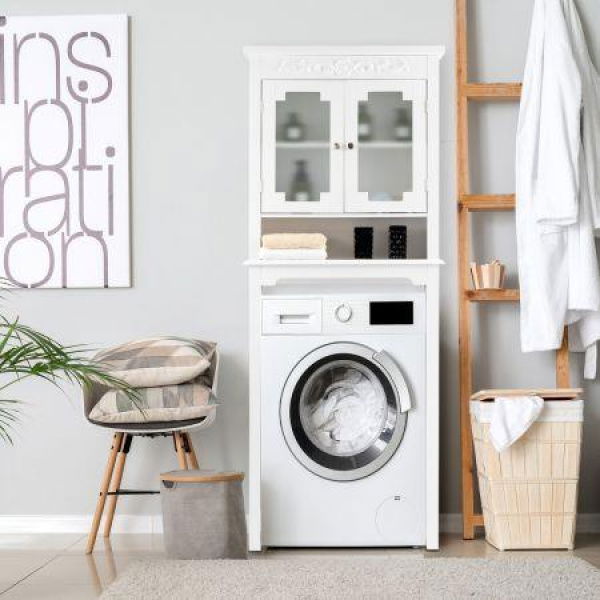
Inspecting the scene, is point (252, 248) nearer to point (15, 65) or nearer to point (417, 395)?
point (417, 395)

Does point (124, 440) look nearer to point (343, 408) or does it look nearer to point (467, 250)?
point (343, 408)

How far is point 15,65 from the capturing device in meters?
4.20

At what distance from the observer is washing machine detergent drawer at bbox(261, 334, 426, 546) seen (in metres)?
3.69

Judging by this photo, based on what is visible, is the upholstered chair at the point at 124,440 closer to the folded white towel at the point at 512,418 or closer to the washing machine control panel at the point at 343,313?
the washing machine control panel at the point at 343,313

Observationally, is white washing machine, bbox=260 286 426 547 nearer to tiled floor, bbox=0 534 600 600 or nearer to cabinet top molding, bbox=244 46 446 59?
tiled floor, bbox=0 534 600 600

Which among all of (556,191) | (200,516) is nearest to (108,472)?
(200,516)

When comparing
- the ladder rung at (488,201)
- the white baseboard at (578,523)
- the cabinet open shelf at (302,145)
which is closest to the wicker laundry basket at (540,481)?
the white baseboard at (578,523)

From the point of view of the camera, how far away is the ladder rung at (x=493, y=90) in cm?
408

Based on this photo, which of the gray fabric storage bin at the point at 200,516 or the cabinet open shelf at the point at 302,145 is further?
the cabinet open shelf at the point at 302,145

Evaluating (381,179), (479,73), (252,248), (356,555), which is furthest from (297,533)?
(479,73)

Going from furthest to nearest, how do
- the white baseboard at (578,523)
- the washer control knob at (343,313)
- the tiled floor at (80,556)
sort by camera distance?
the white baseboard at (578,523) → the washer control knob at (343,313) → the tiled floor at (80,556)

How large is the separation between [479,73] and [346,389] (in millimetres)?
1404

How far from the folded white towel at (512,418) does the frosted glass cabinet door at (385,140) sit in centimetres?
87

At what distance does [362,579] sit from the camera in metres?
3.00
